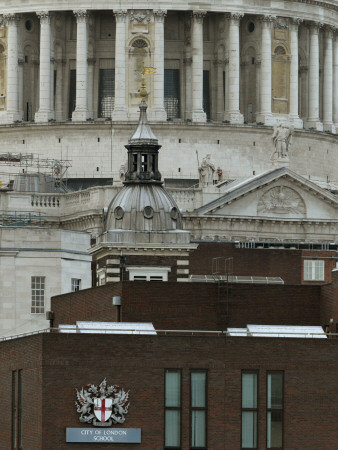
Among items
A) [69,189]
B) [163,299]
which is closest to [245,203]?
[69,189]

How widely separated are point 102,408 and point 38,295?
105 ft

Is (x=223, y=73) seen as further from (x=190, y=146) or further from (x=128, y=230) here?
(x=128, y=230)

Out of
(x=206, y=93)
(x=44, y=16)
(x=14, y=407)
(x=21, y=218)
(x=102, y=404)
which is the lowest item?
(x=14, y=407)

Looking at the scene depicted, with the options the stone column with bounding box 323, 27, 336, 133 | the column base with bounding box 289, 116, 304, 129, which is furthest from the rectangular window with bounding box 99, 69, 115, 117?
the stone column with bounding box 323, 27, 336, 133

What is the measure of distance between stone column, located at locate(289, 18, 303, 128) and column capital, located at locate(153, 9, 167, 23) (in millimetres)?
10256

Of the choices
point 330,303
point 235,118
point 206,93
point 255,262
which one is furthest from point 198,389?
point 206,93

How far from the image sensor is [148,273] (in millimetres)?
123438

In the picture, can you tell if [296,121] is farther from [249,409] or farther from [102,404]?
[102,404]

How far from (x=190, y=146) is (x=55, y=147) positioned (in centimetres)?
935

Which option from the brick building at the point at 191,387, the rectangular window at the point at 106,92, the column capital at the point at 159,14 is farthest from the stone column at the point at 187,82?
the brick building at the point at 191,387

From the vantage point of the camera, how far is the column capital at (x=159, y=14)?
18838 centimetres

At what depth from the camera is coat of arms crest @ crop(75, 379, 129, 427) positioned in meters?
90.8

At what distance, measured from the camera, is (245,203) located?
545 feet

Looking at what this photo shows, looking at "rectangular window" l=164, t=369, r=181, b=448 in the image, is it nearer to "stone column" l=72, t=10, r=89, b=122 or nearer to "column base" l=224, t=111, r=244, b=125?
"stone column" l=72, t=10, r=89, b=122
